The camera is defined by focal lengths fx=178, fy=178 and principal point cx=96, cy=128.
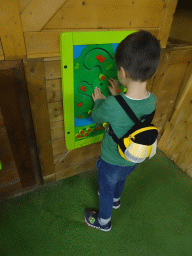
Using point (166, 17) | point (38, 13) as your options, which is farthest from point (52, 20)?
point (166, 17)

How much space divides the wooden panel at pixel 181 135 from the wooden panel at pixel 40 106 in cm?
138

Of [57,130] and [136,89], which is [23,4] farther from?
[57,130]

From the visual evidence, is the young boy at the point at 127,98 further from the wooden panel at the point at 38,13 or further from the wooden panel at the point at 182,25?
the wooden panel at the point at 182,25

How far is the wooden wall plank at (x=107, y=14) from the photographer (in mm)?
976

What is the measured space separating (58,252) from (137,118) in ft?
3.59

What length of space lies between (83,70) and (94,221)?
3.70 ft

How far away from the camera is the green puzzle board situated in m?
1.05

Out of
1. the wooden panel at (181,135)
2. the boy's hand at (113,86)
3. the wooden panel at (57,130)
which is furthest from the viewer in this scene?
the wooden panel at (181,135)

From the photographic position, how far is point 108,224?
4.47ft

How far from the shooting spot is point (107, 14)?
1.08 m

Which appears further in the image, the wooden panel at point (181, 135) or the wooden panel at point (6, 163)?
the wooden panel at point (181, 135)

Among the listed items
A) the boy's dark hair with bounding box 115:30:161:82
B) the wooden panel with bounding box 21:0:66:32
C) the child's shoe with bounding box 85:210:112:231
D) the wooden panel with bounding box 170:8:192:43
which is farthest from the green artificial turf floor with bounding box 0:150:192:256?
the wooden panel with bounding box 170:8:192:43

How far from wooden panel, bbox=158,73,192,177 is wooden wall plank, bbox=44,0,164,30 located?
0.86m

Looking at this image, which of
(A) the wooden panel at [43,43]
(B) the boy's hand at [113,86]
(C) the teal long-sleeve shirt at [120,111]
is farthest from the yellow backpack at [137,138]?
(A) the wooden panel at [43,43]
